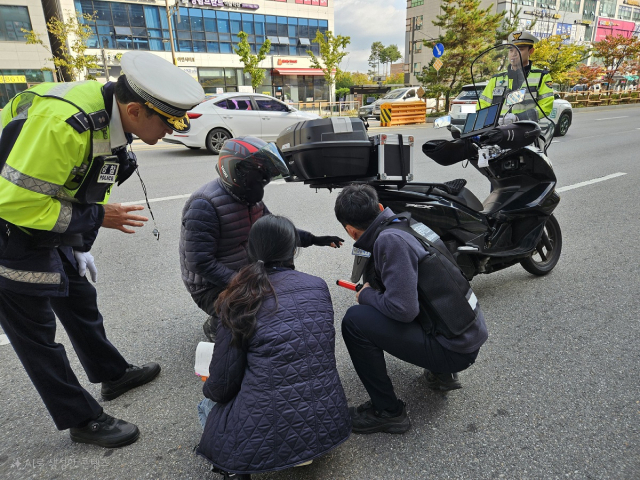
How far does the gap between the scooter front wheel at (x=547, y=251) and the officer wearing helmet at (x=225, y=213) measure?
2.52 meters

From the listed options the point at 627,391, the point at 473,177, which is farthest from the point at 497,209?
the point at 473,177

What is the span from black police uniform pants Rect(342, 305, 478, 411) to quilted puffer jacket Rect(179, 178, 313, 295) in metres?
0.85

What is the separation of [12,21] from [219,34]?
45.0 feet

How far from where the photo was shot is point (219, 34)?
34.2 metres

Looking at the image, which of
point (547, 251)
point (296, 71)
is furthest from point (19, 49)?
point (547, 251)

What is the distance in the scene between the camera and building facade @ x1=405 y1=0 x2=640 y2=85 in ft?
181

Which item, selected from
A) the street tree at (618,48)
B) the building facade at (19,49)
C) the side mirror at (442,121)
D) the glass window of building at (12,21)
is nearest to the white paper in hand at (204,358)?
the side mirror at (442,121)

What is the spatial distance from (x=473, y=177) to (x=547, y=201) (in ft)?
14.9

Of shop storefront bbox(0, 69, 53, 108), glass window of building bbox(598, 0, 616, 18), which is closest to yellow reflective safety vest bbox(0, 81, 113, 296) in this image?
shop storefront bbox(0, 69, 53, 108)

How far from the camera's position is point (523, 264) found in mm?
3781

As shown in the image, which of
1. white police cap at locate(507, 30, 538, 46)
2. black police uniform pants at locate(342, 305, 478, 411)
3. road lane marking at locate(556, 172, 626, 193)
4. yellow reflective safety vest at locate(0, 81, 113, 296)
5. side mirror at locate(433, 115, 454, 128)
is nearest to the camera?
yellow reflective safety vest at locate(0, 81, 113, 296)

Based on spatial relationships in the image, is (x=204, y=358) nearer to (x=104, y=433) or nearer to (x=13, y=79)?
(x=104, y=433)

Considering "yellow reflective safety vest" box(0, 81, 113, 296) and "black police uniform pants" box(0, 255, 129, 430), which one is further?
"black police uniform pants" box(0, 255, 129, 430)

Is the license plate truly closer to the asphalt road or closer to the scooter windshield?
the asphalt road
